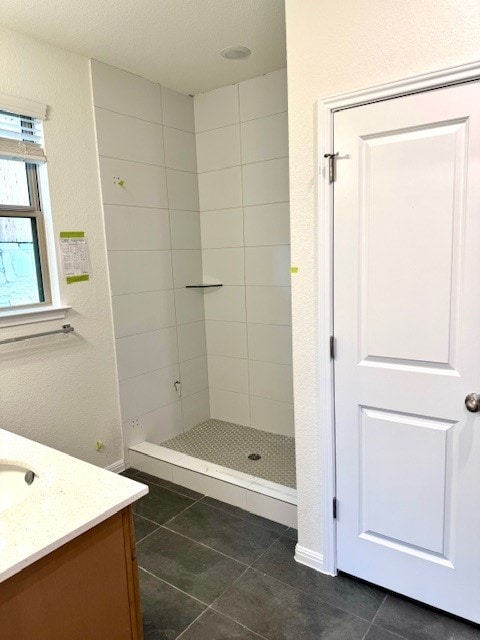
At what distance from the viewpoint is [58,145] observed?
2471 millimetres

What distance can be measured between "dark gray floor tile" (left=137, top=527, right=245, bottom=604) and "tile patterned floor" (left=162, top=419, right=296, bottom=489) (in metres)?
0.59

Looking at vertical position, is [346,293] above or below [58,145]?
below

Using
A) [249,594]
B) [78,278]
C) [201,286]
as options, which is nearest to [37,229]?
[78,278]

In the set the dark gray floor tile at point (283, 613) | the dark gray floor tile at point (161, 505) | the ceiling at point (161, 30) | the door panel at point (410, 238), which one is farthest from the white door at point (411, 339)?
the dark gray floor tile at point (161, 505)

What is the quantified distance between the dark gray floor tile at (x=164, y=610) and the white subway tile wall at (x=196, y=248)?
117 centimetres

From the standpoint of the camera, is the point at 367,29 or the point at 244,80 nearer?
the point at 367,29

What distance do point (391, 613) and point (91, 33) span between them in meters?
3.07

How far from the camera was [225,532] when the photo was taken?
2.34m

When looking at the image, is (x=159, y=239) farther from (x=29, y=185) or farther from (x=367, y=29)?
(x=367, y=29)

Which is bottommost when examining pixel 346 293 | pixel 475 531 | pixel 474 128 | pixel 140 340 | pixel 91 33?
pixel 475 531

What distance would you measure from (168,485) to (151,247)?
5.22 feet

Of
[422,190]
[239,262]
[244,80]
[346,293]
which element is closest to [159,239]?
[239,262]

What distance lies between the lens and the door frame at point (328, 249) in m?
1.53

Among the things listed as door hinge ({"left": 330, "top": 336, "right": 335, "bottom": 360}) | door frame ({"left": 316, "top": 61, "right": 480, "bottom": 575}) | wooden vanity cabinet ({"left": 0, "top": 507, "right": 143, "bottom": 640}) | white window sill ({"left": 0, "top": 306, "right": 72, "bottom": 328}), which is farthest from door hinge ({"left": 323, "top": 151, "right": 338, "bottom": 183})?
white window sill ({"left": 0, "top": 306, "right": 72, "bottom": 328})
